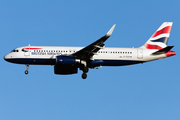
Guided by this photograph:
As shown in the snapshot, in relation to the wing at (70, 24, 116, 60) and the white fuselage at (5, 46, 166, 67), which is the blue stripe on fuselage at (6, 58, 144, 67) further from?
the wing at (70, 24, 116, 60)

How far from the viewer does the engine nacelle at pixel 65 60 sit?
49.5 m

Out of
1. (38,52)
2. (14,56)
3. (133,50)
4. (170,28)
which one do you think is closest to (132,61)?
(133,50)

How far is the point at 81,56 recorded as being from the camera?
166ft

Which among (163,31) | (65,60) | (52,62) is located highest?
(163,31)

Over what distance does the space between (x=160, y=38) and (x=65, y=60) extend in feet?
51.3

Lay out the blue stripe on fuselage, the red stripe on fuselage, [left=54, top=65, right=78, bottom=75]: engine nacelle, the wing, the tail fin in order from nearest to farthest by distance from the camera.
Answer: the wing, the blue stripe on fuselage, [left=54, top=65, right=78, bottom=75]: engine nacelle, the tail fin, the red stripe on fuselage

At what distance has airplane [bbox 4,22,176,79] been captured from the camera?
1977 inches

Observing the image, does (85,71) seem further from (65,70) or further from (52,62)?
(52,62)

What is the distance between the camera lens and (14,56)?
2058 inches

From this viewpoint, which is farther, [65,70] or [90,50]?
[65,70]

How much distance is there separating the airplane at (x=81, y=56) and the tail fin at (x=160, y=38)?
1024mm

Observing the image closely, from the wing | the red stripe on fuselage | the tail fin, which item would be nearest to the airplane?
the wing

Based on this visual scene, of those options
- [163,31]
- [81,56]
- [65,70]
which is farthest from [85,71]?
[163,31]

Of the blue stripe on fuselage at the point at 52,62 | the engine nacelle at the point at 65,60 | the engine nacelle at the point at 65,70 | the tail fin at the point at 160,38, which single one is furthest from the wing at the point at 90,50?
the tail fin at the point at 160,38
